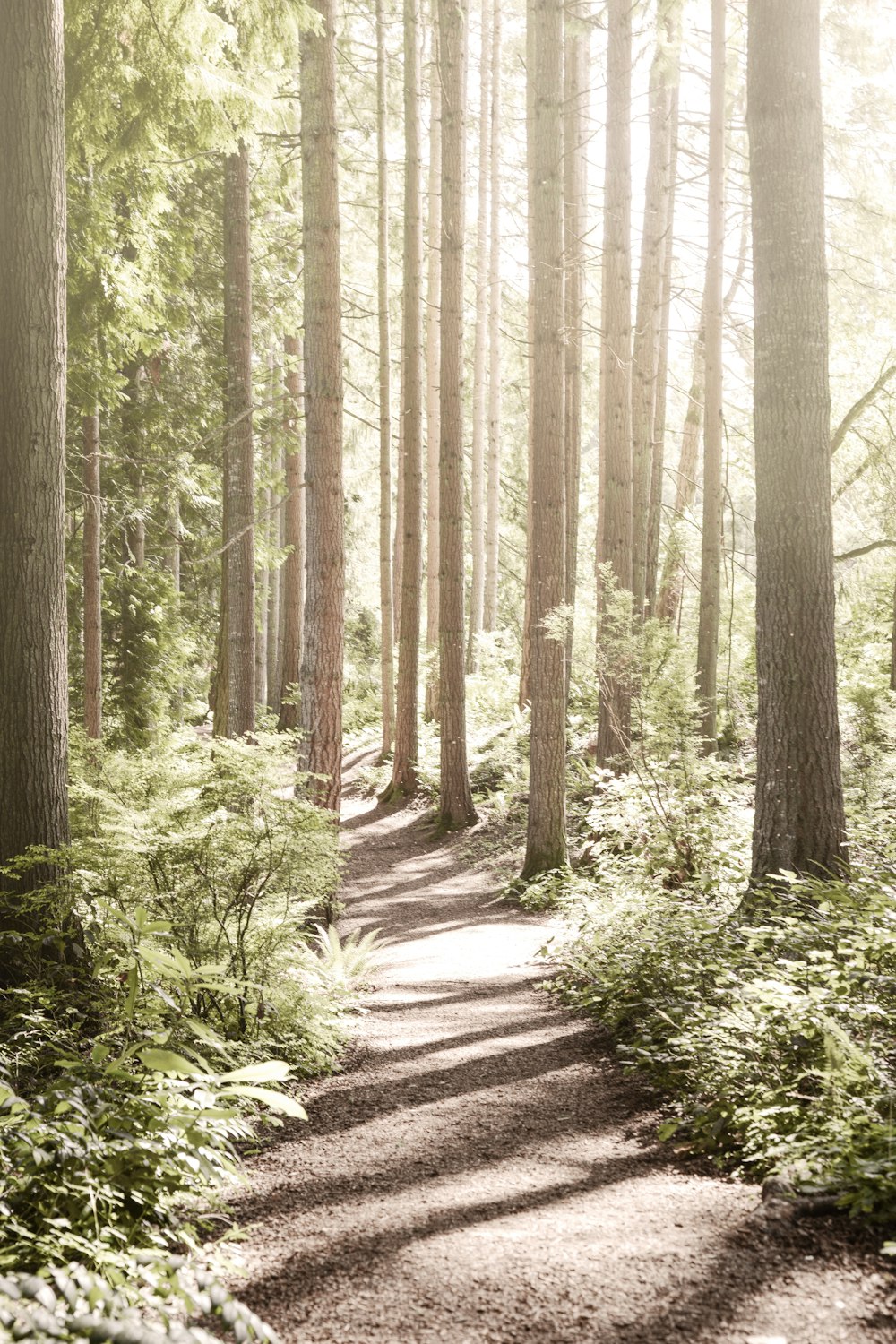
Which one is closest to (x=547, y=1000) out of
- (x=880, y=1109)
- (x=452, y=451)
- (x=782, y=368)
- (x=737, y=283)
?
(x=880, y=1109)

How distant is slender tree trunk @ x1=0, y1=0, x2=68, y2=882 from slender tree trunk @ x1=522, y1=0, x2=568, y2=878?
505 cm

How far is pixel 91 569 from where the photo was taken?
1164 centimetres

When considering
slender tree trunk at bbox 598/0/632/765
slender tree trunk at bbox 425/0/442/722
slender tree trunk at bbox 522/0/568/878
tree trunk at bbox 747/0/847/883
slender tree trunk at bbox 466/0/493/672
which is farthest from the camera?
slender tree trunk at bbox 466/0/493/672

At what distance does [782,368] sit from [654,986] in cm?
389

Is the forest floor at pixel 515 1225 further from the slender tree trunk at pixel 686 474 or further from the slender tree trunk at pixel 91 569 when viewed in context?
the slender tree trunk at pixel 686 474

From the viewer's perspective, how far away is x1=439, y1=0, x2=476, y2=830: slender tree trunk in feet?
41.2

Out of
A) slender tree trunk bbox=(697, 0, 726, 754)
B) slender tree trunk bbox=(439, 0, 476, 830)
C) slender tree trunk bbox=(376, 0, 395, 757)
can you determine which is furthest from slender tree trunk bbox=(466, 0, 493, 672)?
slender tree trunk bbox=(697, 0, 726, 754)

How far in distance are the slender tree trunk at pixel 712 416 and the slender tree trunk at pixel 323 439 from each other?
5768mm

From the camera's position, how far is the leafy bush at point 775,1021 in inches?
131

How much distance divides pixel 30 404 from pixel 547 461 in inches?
226

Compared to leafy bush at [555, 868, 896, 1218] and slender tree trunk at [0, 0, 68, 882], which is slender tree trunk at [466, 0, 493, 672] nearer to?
slender tree trunk at [0, 0, 68, 882]

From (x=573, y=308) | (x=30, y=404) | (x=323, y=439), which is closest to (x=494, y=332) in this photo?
(x=573, y=308)

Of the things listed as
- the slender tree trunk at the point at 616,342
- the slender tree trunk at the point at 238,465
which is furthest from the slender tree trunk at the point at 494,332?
the slender tree trunk at the point at 238,465

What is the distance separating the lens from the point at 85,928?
208 inches
